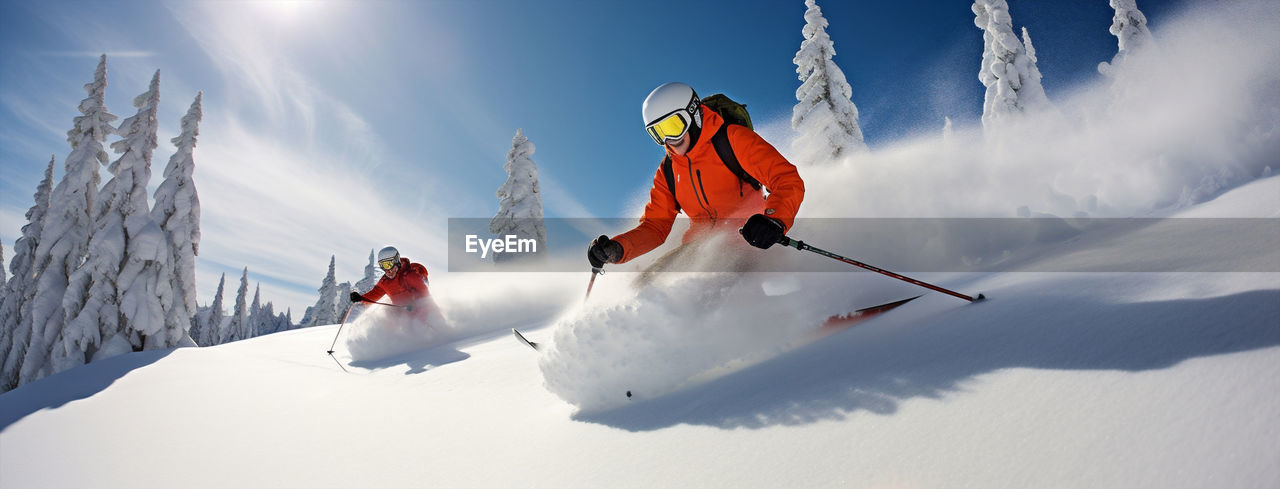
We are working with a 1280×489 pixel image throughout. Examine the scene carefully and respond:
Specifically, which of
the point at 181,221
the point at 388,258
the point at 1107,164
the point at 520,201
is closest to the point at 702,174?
the point at 1107,164

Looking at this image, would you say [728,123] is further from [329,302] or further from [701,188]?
[329,302]

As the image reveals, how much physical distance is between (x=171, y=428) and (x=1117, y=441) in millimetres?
5636

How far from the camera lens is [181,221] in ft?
54.9

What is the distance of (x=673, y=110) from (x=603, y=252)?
131 cm

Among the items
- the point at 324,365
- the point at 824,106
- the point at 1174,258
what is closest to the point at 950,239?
the point at 1174,258

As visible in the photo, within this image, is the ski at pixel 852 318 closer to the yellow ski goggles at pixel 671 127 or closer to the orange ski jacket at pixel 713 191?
the orange ski jacket at pixel 713 191

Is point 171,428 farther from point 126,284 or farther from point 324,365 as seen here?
point 126,284

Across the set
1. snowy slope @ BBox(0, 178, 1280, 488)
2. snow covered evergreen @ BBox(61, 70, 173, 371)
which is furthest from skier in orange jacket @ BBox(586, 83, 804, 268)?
snow covered evergreen @ BBox(61, 70, 173, 371)

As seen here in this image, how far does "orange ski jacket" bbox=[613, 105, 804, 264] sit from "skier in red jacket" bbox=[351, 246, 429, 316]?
23.1ft

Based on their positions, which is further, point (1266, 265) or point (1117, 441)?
point (1266, 265)

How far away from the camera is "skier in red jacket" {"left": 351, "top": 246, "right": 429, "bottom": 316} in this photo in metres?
9.95

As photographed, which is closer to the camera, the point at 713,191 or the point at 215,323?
the point at 713,191

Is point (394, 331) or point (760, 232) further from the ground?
point (760, 232)

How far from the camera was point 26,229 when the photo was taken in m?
20.0
